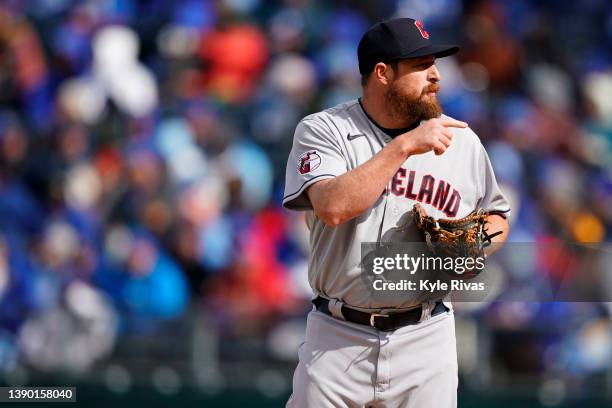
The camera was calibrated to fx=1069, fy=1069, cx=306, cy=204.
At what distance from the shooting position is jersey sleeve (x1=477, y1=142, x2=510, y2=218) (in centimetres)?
385

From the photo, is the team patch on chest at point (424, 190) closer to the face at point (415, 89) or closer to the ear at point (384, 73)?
the face at point (415, 89)

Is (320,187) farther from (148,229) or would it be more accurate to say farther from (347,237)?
(148,229)

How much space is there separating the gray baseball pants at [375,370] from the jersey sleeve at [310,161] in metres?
0.48

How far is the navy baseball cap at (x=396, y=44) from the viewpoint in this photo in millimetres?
3637

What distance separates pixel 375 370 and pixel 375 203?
577 mm

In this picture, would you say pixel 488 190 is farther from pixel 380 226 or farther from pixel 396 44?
pixel 396 44

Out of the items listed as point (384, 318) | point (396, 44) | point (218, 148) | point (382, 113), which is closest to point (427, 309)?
point (384, 318)

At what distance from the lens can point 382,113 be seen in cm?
376

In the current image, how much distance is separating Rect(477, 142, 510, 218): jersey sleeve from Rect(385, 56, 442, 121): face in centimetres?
29

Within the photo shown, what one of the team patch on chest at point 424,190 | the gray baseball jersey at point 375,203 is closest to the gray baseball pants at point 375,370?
the gray baseball jersey at point 375,203

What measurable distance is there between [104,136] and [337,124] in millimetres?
5475

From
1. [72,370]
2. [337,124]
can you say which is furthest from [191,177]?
[337,124]

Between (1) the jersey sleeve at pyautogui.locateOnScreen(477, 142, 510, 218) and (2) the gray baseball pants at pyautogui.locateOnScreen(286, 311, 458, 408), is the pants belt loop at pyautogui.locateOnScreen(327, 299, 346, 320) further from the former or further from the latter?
(1) the jersey sleeve at pyautogui.locateOnScreen(477, 142, 510, 218)

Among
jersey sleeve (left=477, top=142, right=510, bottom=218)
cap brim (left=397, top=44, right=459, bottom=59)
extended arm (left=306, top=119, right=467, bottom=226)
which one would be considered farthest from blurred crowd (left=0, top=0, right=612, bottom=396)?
extended arm (left=306, top=119, right=467, bottom=226)
